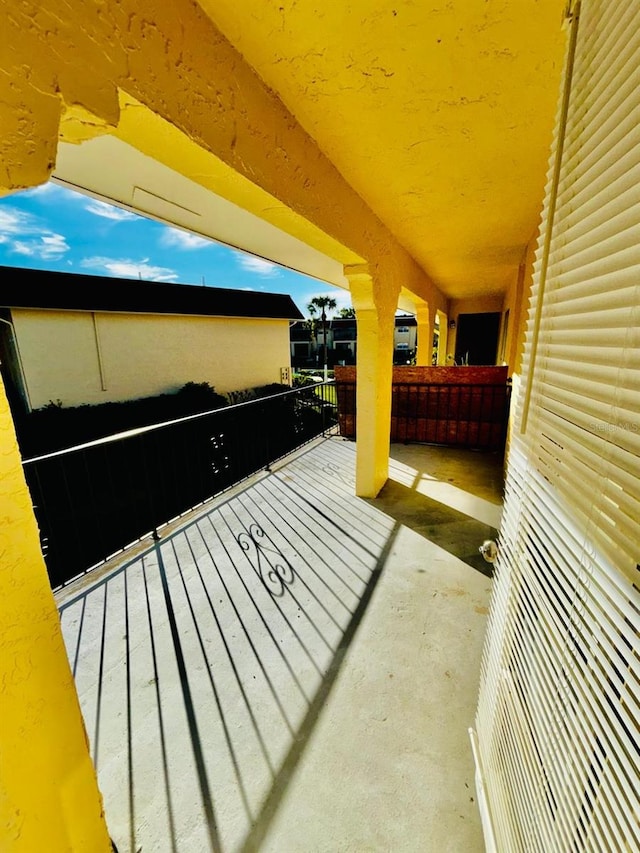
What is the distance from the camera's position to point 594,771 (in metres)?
0.55

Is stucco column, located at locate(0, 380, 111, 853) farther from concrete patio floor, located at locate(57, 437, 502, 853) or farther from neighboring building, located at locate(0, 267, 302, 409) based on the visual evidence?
neighboring building, located at locate(0, 267, 302, 409)

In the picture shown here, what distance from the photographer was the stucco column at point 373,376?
3.10m

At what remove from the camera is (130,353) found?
951 centimetres

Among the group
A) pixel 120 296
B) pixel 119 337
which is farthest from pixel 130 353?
pixel 120 296

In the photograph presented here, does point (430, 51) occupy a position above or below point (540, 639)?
above

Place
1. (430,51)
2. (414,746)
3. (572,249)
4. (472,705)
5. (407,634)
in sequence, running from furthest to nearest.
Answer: (407,634)
(472,705)
(414,746)
(430,51)
(572,249)

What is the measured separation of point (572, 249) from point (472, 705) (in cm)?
186

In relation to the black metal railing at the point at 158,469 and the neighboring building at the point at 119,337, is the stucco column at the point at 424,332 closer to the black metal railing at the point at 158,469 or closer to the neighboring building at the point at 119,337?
the black metal railing at the point at 158,469

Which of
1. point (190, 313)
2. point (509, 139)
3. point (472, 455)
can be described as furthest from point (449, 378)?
point (190, 313)

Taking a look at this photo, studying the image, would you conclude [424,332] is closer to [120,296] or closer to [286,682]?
[286,682]

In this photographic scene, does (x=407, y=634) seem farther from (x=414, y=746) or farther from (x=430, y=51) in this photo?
→ (x=430, y=51)

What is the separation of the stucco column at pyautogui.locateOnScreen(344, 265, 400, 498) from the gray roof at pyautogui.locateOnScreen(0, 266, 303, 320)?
8.59 metres

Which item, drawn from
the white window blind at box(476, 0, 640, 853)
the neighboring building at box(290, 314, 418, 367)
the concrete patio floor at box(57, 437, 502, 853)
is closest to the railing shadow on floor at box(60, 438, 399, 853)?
the concrete patio floor at box(57, 437, 502, 853)

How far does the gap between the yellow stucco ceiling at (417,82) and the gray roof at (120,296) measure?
9.23m
